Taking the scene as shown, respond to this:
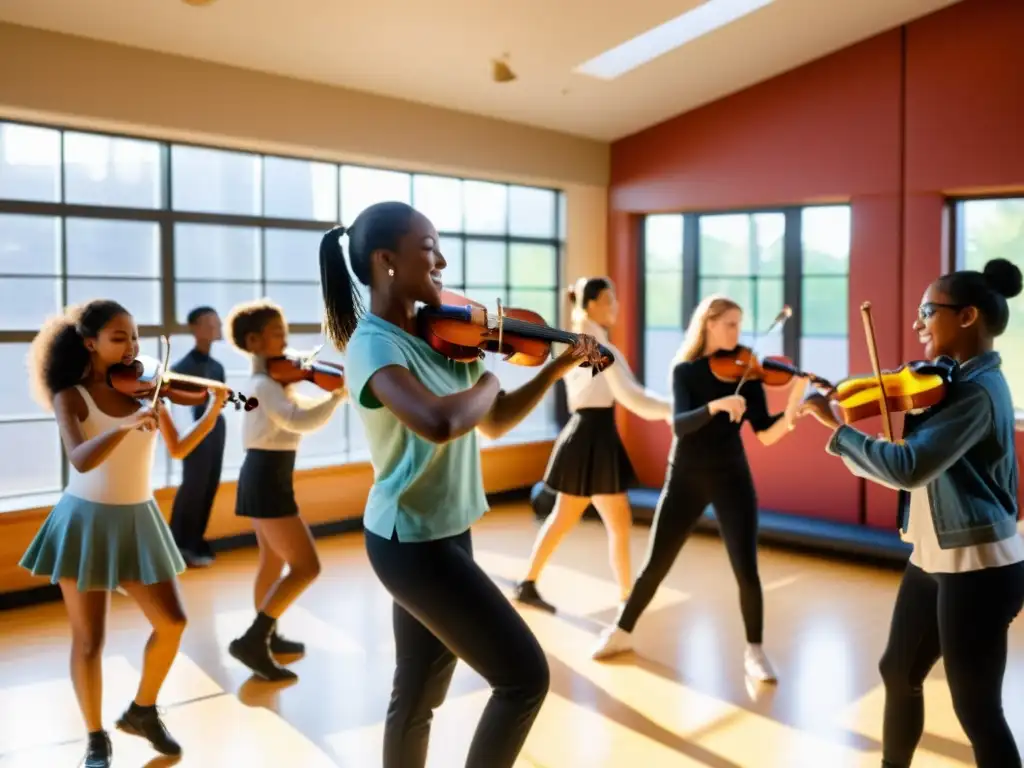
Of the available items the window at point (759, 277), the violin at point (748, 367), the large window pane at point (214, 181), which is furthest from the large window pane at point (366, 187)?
the violin at point (748, 367)

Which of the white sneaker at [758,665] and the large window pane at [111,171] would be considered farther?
the large window pane at [111,171]

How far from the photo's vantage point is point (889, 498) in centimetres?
562

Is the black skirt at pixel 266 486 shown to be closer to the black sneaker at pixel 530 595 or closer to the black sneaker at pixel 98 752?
the black sneaker at pixel 98 752

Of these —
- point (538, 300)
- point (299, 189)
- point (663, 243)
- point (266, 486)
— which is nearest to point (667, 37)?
point (663, 243)

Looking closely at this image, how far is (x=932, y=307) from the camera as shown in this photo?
2283 mm

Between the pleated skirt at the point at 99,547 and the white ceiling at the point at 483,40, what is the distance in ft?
8.59

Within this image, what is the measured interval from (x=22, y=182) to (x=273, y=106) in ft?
4.33

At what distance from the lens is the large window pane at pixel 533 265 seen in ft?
22.8

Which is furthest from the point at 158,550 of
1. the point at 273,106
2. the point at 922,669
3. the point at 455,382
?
the point at 273,106

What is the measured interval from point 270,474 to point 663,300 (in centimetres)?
409

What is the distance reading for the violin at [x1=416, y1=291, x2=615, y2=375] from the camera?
1892mm

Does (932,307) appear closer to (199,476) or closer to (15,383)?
(199,476)

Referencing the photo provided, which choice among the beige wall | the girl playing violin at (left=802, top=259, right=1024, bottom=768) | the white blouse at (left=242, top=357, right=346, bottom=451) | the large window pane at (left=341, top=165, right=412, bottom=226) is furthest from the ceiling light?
the girl playing violin at (left=802, top=259, right=1024, bottom=768)

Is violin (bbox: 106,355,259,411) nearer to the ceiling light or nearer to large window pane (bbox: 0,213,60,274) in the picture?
large window pane (bbox: 0,213,60,274)
